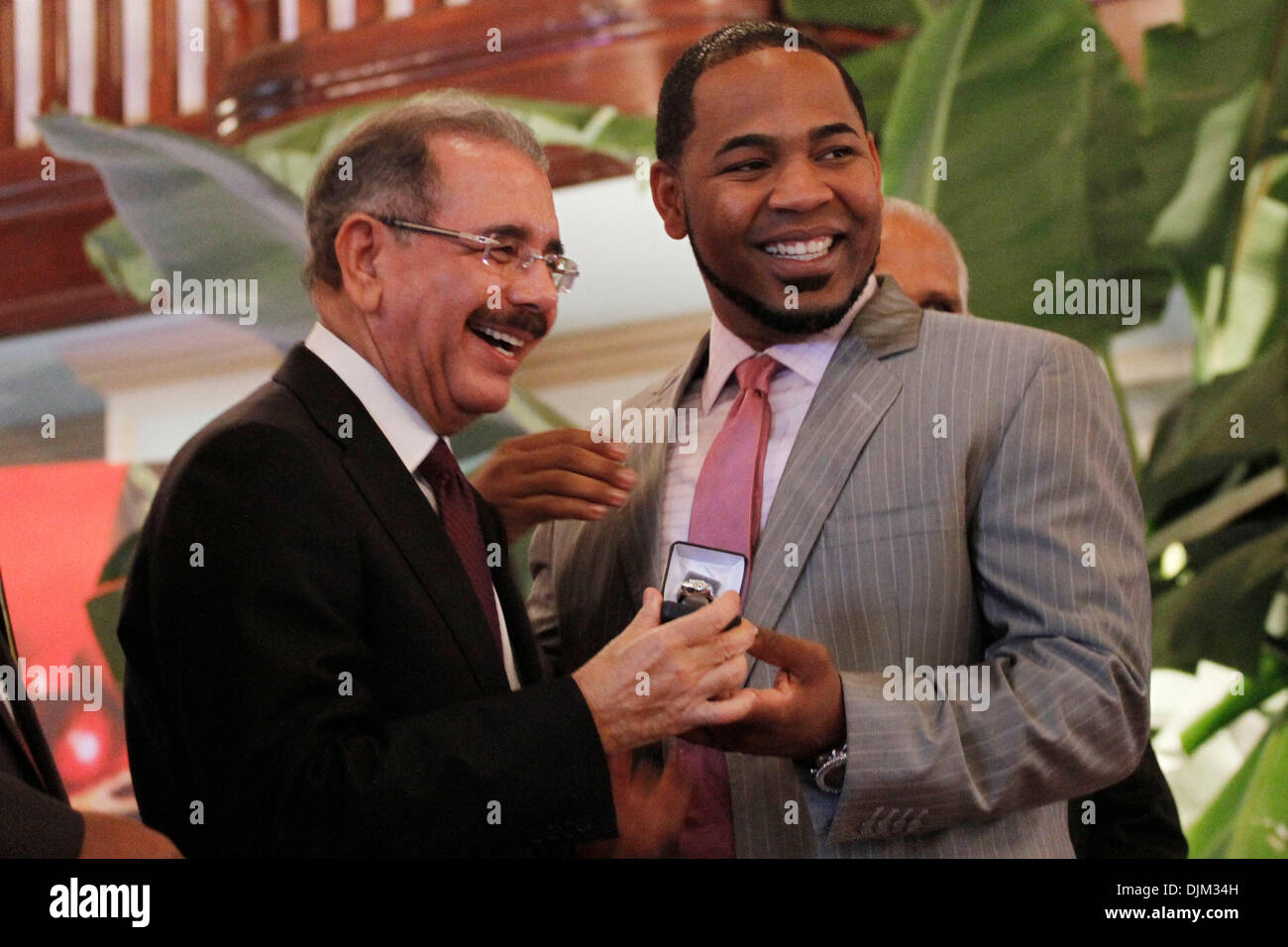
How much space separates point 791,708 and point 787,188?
642 mm

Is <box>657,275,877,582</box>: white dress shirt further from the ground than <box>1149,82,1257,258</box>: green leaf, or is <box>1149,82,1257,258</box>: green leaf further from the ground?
<box>1149,82,1257,258</box>: green leaf

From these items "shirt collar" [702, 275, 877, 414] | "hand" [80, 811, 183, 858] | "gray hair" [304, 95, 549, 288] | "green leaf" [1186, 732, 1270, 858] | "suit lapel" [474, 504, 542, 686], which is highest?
"gray hair" [304, 95, 549, 288]

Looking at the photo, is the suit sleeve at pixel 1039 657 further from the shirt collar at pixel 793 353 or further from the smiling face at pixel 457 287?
the smiling face at pixel 457 287

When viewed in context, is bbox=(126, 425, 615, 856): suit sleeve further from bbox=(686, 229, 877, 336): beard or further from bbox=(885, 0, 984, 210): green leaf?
bbox=(885, 0, 984, 210): green leaf

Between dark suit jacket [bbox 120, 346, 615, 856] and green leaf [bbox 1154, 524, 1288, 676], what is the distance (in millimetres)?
1931

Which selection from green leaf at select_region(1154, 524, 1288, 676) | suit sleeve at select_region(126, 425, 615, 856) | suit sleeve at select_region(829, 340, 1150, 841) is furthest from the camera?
green leaf at select_region(1154, 524, 1288, 676)

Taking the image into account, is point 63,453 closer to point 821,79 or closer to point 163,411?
point 163,411

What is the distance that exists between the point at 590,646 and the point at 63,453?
1903 mm

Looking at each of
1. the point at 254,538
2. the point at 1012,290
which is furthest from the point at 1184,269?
the point at 254,538

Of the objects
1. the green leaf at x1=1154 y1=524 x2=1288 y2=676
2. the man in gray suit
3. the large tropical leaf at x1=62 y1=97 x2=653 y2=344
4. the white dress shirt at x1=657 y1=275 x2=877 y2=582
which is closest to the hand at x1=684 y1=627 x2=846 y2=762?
the man in gray suit

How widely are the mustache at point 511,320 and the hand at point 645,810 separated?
0.50 meters

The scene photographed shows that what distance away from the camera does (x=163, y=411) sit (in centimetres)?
328

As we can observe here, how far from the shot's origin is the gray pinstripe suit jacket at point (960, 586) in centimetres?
145

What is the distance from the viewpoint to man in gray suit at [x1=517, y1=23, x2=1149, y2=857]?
4.74 feet
